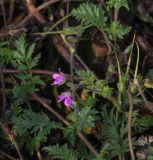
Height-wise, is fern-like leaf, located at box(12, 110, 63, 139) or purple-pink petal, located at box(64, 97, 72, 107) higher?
purple-pink petal, located at box(64, 97, 72, 107)

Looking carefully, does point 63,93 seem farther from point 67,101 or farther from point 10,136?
point 10,136

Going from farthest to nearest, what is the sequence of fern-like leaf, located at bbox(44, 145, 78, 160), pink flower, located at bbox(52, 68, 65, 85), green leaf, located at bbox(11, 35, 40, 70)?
1. green leaf, located at bbox(11, 35, 40, 70)
2. pink flower, located at bbox(52, 68, 65, 85)
3. fern-like leaf, located at bbox(44, 145, 78, 160)

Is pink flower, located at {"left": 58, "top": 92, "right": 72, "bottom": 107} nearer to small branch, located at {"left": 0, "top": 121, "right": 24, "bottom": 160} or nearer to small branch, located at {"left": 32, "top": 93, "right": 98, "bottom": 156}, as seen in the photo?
small branch, located at {"left": 32, "top": 93, "right": 98, "bottom": 156}

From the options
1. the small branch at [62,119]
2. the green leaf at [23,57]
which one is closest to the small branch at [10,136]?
the small branch at [62,119]

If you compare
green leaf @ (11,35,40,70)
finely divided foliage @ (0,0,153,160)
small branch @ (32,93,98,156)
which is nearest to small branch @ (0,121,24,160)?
finely divided foliage @ (0,0,153,160)

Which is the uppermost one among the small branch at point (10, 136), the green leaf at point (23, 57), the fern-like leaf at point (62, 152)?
the green leaf at point (23, 57)

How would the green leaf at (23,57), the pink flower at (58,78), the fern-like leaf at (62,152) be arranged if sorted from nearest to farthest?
1. the fern-like leaf at (62,152)
2. the pink flower at (58,78)
3. the green leaf at (23,57)

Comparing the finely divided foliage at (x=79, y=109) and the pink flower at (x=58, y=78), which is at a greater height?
the pink flower at (x=58, y=78)

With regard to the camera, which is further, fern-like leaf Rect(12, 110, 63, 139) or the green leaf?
the green leaf

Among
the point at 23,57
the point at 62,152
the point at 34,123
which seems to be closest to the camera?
the point at 62,152

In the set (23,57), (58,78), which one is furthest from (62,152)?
(23,57)

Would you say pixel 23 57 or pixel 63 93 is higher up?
pixel 23 57

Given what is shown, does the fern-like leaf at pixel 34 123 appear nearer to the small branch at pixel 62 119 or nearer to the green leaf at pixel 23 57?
the small branch at pixel 62 119
